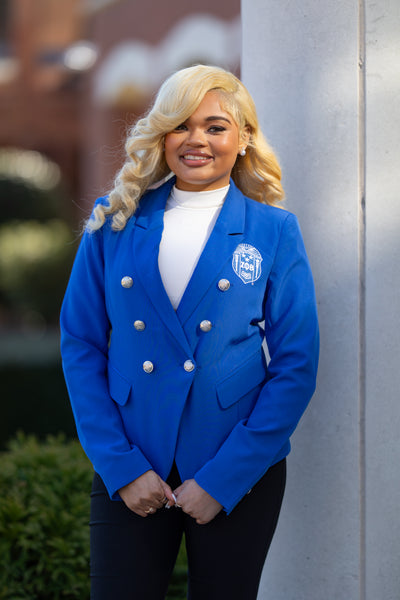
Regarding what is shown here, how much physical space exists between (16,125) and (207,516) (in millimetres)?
15587

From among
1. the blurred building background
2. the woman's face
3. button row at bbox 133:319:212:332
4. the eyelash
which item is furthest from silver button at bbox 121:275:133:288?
the blurred building background

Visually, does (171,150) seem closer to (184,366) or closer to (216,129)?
(216,129)

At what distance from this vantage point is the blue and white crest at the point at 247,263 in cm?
203

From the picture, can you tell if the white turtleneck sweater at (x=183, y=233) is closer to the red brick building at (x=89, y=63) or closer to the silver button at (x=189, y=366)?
the silver button at (x=189, y=366)

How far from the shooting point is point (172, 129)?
6.79 ft

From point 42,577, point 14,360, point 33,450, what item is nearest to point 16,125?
point 14,360

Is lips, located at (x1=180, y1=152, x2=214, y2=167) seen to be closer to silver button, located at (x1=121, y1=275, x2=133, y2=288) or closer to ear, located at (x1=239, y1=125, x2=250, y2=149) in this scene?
ear, located at (x1=239, y1=125, x2=250, y2=149)

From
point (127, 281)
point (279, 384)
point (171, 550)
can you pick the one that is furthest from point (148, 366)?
point (171, 550)

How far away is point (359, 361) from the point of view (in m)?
2.36

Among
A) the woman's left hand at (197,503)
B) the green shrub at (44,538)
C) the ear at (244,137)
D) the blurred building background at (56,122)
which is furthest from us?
the blurred building background at (56,122)

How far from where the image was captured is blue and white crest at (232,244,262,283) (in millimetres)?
2031

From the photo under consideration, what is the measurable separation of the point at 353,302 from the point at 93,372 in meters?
0.85

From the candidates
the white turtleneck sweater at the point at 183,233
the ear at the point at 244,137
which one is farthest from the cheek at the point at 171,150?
the ear at the point at 244,137

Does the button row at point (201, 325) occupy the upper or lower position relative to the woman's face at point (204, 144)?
lower
